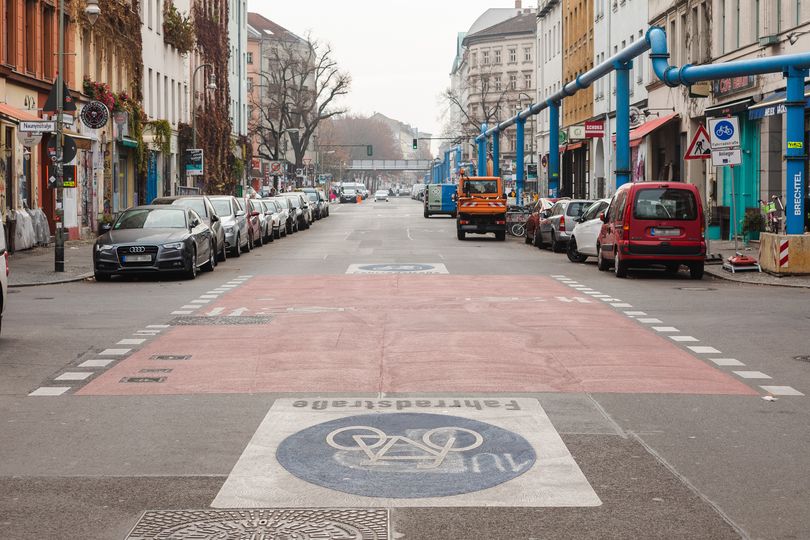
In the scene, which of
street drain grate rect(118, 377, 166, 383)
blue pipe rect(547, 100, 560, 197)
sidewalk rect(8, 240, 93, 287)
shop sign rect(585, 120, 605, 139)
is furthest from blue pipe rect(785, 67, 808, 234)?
blue pipe rect(547, 100, 560, 197)

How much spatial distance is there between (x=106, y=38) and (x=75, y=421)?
39813 mm

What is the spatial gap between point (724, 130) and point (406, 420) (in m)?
17.9

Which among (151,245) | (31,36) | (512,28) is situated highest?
(512,28)

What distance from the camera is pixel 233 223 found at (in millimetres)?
33438

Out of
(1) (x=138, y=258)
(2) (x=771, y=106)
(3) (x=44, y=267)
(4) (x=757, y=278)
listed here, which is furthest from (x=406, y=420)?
(2) (x=771, y=106)

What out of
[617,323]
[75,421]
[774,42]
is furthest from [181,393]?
[774,42]

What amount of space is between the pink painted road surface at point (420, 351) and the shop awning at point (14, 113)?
14.0m

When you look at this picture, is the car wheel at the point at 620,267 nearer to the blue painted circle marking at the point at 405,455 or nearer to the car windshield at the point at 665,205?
the car windshield at the point at 665,205

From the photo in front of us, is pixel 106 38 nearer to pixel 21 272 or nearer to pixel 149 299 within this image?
pixel 21 272

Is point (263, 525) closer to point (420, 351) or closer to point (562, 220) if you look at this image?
point (420, 351)

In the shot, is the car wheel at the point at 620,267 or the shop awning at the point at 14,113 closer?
the car wheel at the point at 620,267

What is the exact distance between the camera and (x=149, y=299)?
19703 mm

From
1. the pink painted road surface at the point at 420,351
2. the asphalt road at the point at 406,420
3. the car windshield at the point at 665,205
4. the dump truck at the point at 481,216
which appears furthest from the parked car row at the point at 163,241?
the dump truck at the point at 481,216

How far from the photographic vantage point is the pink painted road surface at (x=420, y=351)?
34.6 feet
